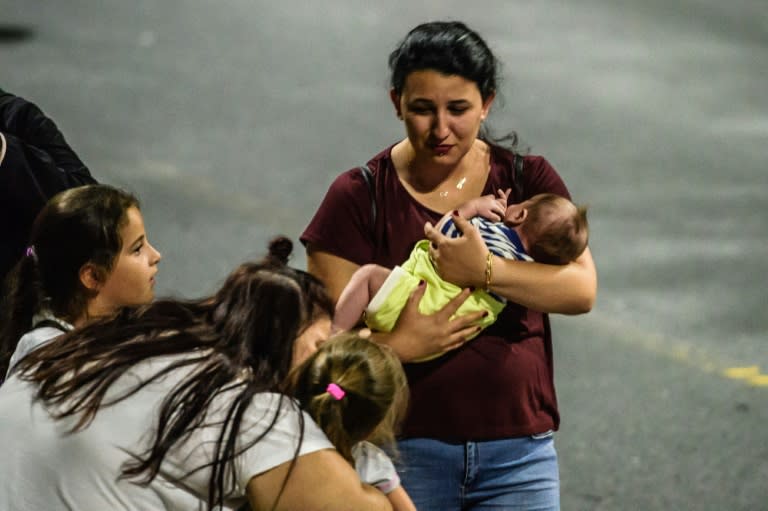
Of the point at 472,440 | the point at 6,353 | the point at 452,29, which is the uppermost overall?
the point at 452,29

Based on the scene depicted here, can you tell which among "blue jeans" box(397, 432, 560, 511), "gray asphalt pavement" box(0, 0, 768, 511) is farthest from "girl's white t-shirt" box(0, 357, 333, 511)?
"gray asphalt pavement" box(0, 0, 768, 511)

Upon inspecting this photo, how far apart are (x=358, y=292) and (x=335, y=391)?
608mm

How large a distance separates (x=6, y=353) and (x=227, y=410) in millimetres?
1014

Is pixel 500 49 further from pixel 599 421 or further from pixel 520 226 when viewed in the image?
pixel 520 226

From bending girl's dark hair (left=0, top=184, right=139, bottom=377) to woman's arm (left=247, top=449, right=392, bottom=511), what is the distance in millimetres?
982

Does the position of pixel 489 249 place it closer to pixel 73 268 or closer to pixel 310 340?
pixel 310 340

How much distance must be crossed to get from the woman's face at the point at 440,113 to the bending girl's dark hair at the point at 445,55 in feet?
0.07

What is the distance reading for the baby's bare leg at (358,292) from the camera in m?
3.49

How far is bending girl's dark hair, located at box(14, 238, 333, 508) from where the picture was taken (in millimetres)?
2646

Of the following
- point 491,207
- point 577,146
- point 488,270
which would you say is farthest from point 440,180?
point 577,146

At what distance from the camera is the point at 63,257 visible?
338 centimetres

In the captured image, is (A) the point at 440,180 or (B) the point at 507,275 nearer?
(B) the point at 507,275

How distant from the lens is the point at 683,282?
7238 mm

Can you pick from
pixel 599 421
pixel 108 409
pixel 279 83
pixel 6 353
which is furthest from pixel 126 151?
pixel 108 409
